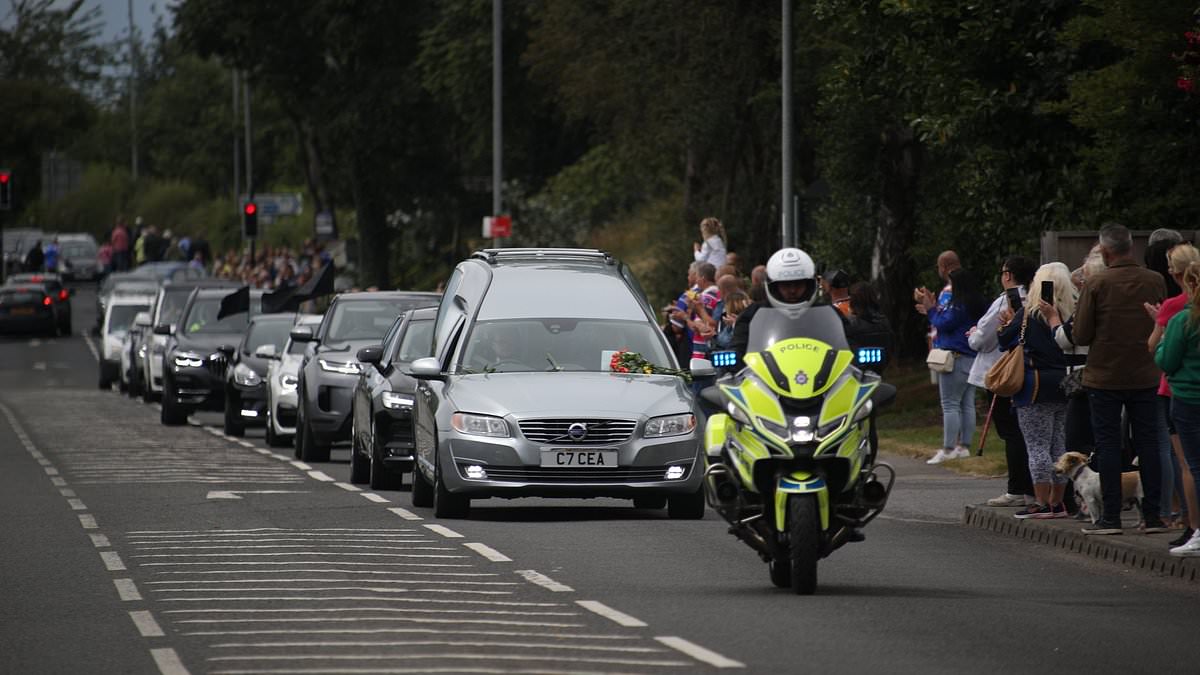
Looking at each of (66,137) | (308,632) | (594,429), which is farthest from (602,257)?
(66,137)

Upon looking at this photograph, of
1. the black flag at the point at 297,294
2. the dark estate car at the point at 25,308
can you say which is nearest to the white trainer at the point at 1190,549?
the black flag at the point at 297,294

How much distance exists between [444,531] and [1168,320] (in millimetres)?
4998

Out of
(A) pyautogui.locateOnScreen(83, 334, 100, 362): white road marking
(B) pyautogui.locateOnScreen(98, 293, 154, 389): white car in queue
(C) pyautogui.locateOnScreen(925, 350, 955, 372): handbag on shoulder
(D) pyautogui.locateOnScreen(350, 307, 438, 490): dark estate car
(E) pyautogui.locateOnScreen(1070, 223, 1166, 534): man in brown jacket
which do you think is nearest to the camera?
(E) pyautogui.locateOnScreen(1070, 223, 1166, 534): man in brown jacket

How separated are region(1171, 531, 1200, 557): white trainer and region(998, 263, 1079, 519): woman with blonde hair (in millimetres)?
2550

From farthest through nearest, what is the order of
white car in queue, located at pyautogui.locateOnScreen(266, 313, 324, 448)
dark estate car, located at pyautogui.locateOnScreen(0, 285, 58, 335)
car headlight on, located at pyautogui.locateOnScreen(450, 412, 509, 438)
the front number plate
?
dark estate car, located at pyautogui.locateOnScreen(0, 285, 58, 335), white car in queue, located at pyautogui.locateOnScreen(266, 313, 324, 448), car headlight on, located at pyautogui.locateOnScreen(450, 412, 509, 438), the front number plate

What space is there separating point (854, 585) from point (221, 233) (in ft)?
320

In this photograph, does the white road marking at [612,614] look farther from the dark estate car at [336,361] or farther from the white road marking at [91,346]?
the white road marking at [91,346]

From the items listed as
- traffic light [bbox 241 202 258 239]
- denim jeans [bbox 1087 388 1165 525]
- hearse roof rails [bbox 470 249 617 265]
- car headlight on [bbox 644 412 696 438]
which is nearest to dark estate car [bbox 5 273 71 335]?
traffic light [bbox 241 202 258 239]

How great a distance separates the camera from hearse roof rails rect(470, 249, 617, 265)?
19312 mm

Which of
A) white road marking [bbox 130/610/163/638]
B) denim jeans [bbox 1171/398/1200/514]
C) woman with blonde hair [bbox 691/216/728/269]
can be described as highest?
woman with blonde hair [bbox 691/216/728/269]

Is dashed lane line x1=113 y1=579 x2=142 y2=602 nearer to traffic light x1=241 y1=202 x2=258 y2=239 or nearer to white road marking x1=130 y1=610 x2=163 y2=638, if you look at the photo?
white road marking x1=130 y1=610 x2=163 y2=638

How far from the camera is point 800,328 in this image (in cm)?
1344

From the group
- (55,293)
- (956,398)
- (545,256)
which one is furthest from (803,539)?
(55,293)

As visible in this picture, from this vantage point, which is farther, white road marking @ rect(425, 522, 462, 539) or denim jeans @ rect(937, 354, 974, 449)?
denim jeans @ rect(937, 354, 974, 449)
